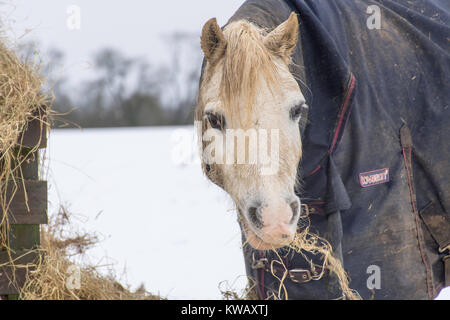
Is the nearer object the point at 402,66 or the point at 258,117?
A: the point at 258,117

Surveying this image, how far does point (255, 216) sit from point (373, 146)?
0.93 meters

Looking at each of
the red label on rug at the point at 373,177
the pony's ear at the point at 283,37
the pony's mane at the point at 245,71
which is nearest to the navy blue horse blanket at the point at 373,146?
the red label on rug at the point at 373,177

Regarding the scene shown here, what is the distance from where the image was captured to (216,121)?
1748 mm

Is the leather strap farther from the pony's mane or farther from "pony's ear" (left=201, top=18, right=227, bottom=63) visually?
"pony's ear" (left=201, top=18, right=227, bottom=63)

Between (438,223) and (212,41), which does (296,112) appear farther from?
(438,223)

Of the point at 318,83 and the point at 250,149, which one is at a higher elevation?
the point at 318,83

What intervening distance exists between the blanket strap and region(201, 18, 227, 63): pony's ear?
1.36m

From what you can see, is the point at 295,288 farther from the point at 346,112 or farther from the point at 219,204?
the point at 219,204

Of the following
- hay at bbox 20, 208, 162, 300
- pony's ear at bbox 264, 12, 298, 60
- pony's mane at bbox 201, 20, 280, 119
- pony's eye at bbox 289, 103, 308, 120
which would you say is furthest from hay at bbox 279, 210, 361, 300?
hay at bbox 20, 208, 162, 300

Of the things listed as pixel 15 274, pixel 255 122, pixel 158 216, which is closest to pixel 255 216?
pixel 255 122

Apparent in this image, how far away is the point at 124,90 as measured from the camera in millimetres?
16141

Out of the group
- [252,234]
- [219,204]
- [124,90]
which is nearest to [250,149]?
[252,234]
